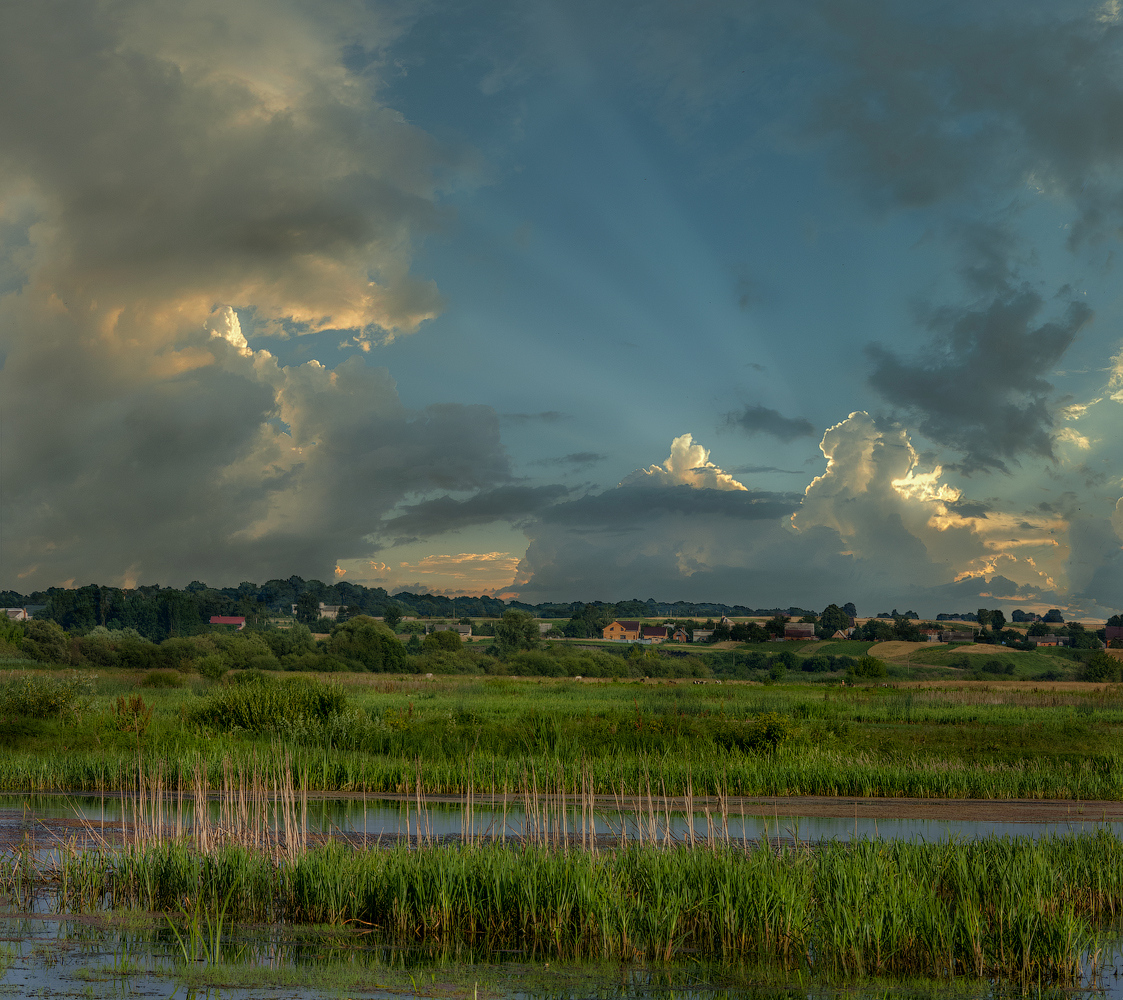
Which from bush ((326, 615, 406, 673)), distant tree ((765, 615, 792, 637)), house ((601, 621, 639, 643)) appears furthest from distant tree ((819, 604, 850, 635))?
bush ((326, 615, 406, 673))

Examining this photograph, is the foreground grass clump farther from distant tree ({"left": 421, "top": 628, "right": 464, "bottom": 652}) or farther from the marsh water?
distant tree ({"left": 421, "top": 628, "right": 464, "bottom": 652})

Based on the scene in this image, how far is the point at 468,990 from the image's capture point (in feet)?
33.7

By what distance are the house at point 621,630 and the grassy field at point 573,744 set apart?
426 ft

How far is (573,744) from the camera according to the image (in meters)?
34.6

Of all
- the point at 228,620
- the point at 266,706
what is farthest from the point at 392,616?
the point at 266,706

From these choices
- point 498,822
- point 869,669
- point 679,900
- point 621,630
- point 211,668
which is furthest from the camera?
point 621,630

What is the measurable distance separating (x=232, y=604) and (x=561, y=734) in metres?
144

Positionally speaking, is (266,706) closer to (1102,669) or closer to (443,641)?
(443,641)

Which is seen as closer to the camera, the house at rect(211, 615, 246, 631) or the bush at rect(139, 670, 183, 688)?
the bush at rect(139, 670, 183, 688)

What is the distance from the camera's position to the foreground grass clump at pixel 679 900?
11.5 metres

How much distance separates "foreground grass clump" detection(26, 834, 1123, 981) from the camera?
37.8ft

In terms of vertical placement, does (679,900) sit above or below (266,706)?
above

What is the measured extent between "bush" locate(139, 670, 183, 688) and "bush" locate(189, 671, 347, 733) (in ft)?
87.1

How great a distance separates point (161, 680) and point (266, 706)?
31.0 metres
